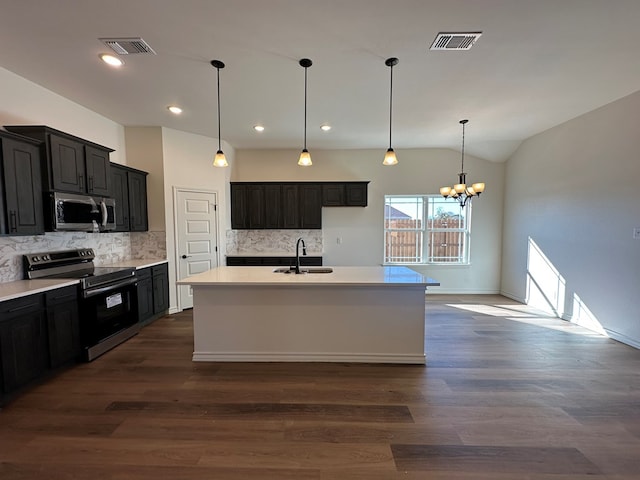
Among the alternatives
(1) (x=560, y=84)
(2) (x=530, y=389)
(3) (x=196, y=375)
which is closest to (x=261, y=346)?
(3) (x=196, y=375)

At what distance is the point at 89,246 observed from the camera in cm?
365

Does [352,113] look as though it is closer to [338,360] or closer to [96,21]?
[96,21]

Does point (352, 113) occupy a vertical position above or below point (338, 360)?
above

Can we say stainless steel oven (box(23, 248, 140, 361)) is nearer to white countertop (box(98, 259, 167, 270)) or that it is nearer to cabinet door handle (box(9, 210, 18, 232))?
white countertop (box(98, 259, 167, 270))

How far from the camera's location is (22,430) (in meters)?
1.95

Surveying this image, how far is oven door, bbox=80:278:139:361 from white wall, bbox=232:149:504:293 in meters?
3.07

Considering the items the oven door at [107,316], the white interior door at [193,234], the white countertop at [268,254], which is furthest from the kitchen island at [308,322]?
the white countertop at [268,254]

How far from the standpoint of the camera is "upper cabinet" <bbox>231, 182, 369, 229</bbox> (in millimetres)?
5457

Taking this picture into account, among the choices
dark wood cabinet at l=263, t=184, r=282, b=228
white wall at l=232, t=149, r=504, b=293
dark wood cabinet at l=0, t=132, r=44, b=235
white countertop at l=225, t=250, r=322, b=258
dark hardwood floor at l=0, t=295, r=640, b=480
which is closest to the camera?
dark hardwood floor at l=0, t=295, r=640, b=480

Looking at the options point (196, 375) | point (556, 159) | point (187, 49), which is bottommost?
point (196, 375)

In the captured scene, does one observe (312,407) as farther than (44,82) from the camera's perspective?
No

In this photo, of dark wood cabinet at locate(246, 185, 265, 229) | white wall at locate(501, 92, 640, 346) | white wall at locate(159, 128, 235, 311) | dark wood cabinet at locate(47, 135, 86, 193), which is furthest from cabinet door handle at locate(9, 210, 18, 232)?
white wall at locate(501, 92, 640, 346)

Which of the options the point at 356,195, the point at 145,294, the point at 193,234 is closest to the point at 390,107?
the point at 356,195

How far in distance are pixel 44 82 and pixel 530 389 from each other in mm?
5787
